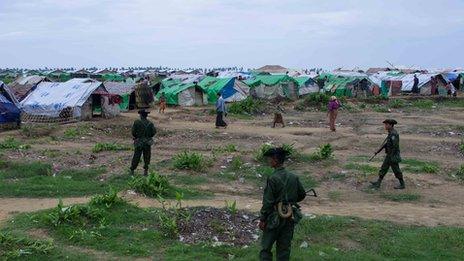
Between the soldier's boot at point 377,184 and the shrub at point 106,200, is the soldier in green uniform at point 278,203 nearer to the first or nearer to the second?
the shrub at point 106,200

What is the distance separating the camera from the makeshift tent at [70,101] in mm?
24359

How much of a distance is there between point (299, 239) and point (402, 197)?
14.2 ft

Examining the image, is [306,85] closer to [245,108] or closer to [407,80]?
[407,80]

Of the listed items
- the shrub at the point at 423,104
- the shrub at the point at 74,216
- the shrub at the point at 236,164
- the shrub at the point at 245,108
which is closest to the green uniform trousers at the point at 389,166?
the shrub at the point at 236,164

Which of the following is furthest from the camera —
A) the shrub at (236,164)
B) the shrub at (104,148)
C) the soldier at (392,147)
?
the shrub at (104,148)

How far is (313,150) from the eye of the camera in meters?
17.4

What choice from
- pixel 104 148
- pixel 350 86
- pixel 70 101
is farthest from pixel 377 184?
pixel 350 86

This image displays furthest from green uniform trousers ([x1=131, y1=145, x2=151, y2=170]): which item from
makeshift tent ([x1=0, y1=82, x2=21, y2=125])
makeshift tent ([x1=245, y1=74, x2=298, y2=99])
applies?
makeshift tent ([x1=245, y1=74, x2=298, y2=99])

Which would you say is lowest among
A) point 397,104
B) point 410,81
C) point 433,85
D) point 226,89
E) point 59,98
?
point 397,104

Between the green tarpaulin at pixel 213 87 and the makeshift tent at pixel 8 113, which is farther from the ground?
the green tarpaulin at pixel 213 87

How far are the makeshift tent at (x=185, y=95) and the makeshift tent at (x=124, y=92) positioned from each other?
325cm

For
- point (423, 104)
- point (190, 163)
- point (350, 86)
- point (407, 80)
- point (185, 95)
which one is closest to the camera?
point (190, 163)

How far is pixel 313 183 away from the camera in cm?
1287

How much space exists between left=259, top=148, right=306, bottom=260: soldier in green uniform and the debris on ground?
5.64 feet
